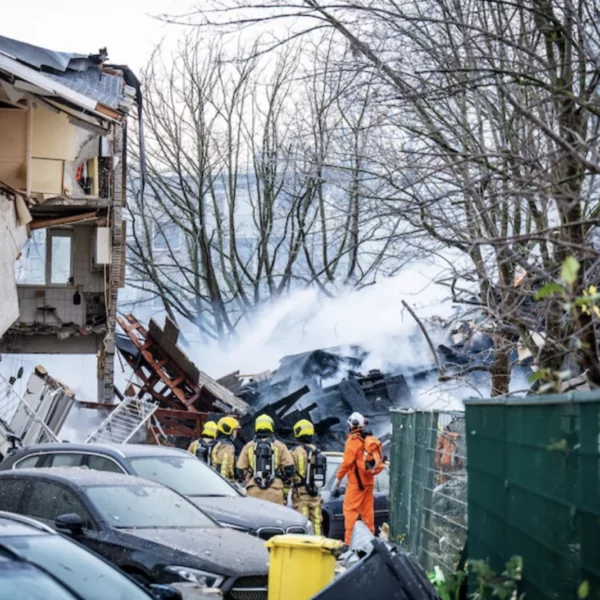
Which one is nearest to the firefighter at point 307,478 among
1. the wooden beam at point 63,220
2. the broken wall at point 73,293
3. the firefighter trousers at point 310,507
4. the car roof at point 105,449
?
the firefighter trousers at point 310,507

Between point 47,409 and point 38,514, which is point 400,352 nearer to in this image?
point 47,409

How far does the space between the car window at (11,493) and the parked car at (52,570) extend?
3949 mm

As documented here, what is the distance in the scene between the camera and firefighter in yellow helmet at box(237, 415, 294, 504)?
1496cm

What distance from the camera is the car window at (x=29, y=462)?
1255cm

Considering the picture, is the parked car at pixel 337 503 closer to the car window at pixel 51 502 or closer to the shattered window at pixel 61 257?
the car window at pixel 51 502

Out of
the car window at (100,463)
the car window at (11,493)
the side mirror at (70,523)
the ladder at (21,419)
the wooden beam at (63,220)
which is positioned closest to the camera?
the side mirror at (70,523)

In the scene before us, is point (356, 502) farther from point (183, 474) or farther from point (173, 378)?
point (173, 378)

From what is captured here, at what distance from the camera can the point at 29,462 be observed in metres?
12.6

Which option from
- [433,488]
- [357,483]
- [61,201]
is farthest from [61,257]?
[433,488]

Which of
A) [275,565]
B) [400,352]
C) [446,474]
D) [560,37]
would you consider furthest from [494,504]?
[400,352]

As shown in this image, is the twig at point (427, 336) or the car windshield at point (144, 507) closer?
the twig at point (427, 336)

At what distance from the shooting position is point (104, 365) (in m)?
29.8

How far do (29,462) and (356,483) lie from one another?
14.4 feet

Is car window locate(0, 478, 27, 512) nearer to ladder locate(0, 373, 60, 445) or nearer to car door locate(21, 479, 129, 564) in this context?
car door locate(21, 479, 129, 564)
